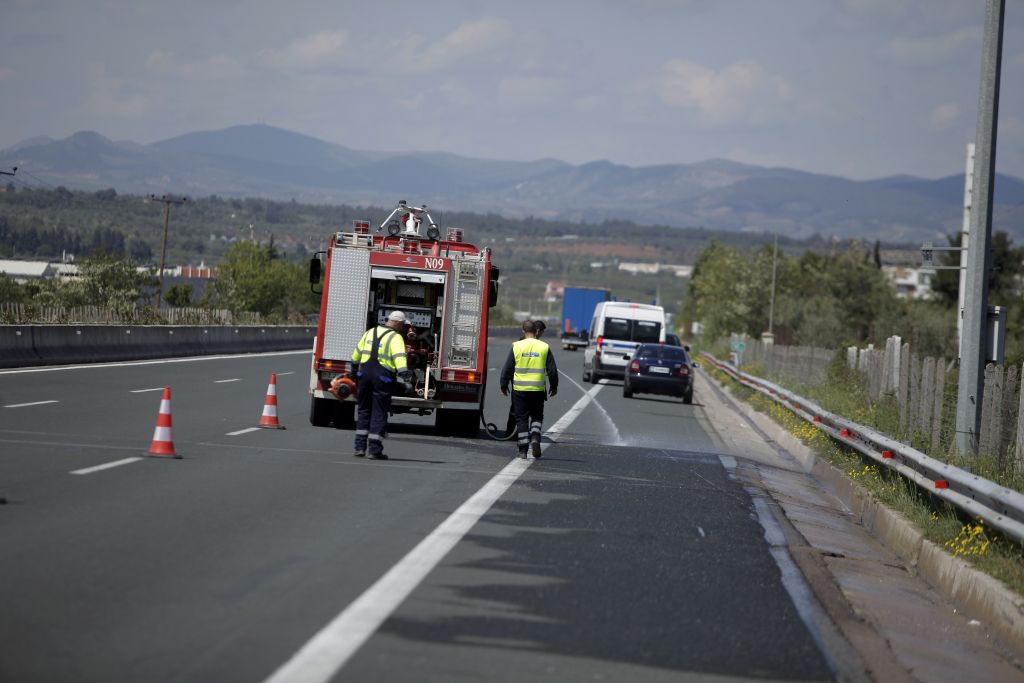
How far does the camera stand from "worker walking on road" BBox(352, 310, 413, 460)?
15992 millimetres

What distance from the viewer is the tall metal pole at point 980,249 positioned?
15562mm

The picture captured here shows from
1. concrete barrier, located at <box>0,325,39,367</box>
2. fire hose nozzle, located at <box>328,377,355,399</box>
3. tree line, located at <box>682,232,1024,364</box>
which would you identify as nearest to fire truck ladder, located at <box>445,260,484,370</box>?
fire hose nozzle, located at <box>328,377,355,399</box>

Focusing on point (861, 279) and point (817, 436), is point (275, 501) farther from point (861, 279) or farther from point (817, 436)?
point (861, 279)

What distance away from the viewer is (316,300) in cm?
11088

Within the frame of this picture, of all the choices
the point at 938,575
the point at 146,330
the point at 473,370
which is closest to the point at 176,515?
the point at 938,575

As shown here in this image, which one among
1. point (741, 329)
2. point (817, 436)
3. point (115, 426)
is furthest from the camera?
point (741, 329)

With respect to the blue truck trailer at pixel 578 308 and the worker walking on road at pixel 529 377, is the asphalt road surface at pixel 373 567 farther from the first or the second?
the blue truck trailer at pixel 578 308

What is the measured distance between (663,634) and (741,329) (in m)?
83.6

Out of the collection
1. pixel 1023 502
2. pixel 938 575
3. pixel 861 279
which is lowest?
pixel 938 575

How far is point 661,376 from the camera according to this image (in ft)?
117

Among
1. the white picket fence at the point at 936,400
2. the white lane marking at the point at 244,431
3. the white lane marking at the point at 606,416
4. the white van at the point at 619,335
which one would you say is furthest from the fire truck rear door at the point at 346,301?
the white van at the point at 619,335

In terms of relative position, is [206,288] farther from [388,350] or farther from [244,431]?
[388,350]

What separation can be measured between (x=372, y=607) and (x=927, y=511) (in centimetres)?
684

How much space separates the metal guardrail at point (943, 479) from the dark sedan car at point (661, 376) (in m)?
13.4
